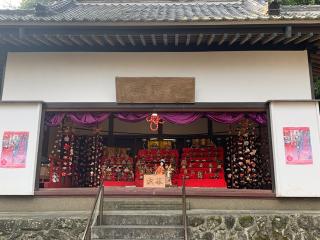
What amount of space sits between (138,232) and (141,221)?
1.57 ft

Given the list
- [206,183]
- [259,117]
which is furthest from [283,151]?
[206,183]

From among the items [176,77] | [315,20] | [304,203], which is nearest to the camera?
[315,20]

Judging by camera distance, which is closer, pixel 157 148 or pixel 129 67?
pixel 129 67

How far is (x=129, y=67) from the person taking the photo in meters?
8.55

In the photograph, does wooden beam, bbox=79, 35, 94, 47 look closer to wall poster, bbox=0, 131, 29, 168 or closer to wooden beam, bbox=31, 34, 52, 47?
wooden beam, bbox=31, 34, 52, 47

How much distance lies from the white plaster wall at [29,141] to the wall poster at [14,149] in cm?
9

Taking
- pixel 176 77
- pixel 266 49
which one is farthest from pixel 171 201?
pixel 266 49

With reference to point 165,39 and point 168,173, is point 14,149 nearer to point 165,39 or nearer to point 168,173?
point 165,39

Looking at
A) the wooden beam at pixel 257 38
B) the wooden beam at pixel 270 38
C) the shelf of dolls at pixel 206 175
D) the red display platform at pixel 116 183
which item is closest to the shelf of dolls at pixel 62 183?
the red display platform at pixel 116 183

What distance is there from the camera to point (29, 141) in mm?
8102

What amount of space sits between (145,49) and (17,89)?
3320 millimetres

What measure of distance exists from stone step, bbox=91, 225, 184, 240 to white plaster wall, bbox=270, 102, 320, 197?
2.66m

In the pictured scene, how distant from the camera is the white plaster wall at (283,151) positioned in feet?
25.2

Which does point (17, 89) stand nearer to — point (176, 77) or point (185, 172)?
point (176, 77)
